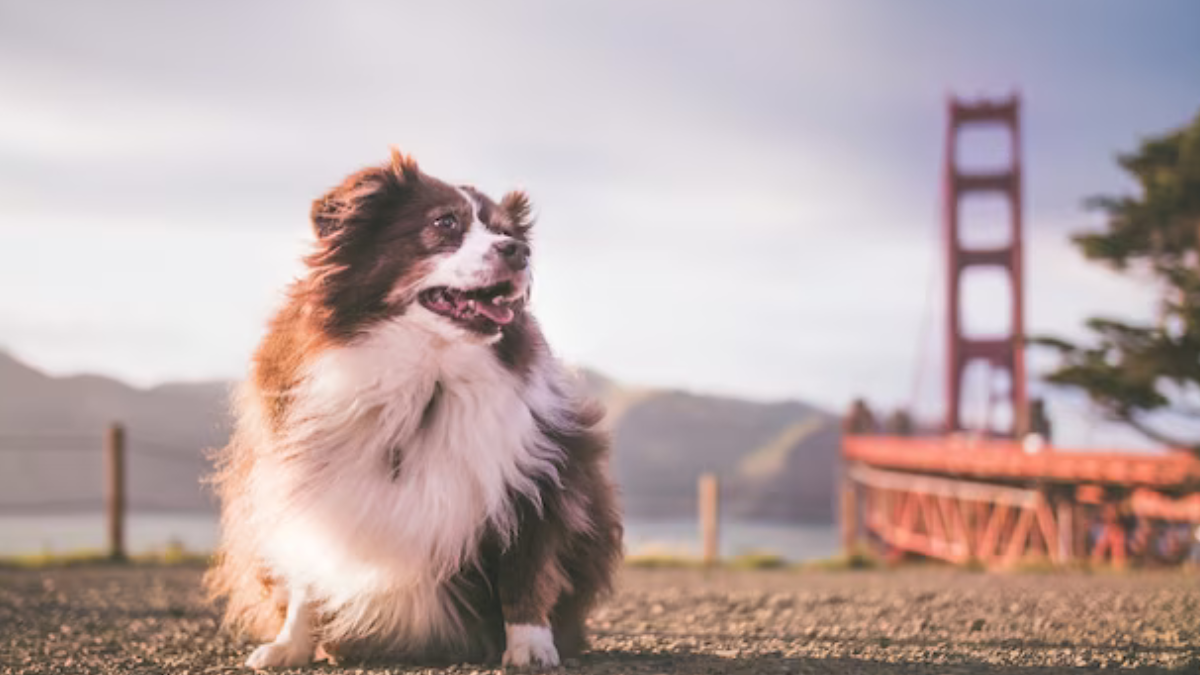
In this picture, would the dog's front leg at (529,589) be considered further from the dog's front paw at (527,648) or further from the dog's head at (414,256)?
the dog's head at (414,256)

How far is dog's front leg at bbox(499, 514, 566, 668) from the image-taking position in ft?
10.3

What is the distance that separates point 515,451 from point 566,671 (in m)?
0.61

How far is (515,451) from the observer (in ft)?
10.2

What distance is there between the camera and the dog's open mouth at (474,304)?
2.97m

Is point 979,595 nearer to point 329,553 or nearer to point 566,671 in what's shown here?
point 566,671

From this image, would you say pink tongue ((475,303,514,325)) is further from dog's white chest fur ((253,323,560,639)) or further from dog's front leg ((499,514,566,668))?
dog's front leg ((499,514,566,668))

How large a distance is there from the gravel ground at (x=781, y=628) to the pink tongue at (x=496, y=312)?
966 millimetres

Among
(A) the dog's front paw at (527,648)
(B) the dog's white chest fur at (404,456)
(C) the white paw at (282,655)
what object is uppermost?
(B) the dog's white chest fur at (404,456)

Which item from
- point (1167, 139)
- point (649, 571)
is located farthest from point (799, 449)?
point (649, 571)

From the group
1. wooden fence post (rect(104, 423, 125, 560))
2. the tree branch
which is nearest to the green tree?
the tree branch

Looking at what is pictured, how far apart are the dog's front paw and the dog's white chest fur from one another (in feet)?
0.81

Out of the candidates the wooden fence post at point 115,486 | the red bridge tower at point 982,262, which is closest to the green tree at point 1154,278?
the wooden fence post at point 115,486

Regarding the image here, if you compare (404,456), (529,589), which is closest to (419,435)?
(404,456)

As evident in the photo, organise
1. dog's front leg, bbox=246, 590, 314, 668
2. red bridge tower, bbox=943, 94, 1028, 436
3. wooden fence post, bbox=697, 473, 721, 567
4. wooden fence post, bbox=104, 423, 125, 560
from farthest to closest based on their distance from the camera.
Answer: red bridge tower, bbox=943, 94, 1028, 436 → wooden fence post, bbox=697, 473, 721, 567 → wooden fence post, bbox=104, 423, 125, 560 → dog's front leg, bbox=246, 590, 314, 668
